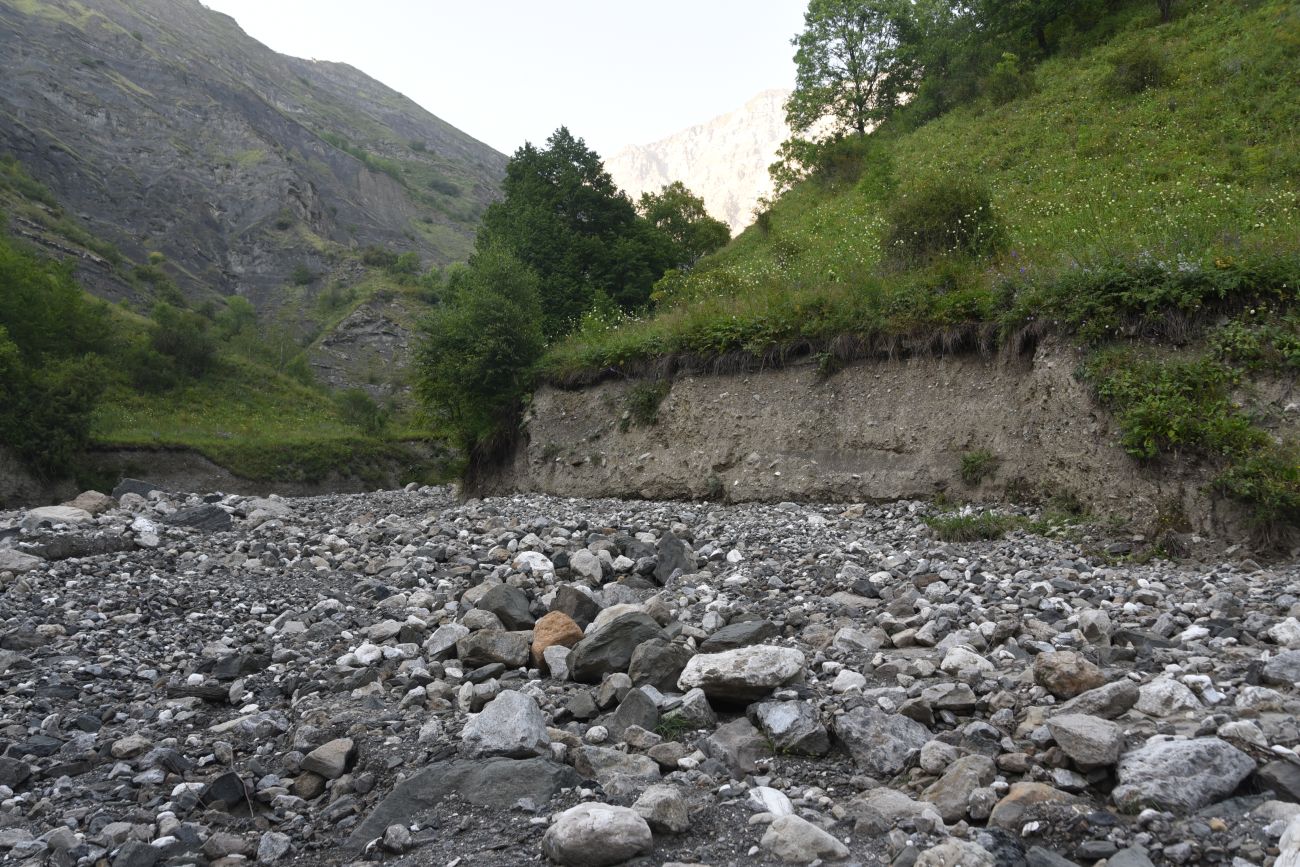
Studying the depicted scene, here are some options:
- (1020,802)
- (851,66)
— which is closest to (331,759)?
(1020,802)

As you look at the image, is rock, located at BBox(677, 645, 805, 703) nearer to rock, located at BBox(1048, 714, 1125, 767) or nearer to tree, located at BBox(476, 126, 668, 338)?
rock, located at BBox(1048, 714, 1125, 767)

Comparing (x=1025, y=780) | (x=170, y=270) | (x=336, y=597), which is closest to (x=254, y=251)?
(x=170, y=270)

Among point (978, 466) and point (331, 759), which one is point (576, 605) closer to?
point (331, 759)

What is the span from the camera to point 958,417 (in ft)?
40.7

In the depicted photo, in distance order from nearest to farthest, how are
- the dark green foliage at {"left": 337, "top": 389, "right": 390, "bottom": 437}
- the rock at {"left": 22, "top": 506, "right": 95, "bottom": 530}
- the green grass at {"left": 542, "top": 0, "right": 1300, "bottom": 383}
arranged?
the green grass at {"left": 542, "top": 0, "right": 1300, "bottom": 383} → the rock at {"left": 22, "top": 506, "right": 95, "bottom": 530} → the dark green foliage at {"left": 337, "top": 389, "right": 390, "bottom": 437}

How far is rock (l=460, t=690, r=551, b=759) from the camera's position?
15.3ft

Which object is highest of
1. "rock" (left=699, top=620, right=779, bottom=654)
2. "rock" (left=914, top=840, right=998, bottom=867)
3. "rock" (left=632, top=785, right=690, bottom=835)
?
"rock" (left=914, top=840, right=998, bottom=867)

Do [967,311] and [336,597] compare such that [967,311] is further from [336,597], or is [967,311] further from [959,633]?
[336,597]

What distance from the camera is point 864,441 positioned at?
13.5 meters

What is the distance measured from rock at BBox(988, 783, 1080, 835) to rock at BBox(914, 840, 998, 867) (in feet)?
0.99

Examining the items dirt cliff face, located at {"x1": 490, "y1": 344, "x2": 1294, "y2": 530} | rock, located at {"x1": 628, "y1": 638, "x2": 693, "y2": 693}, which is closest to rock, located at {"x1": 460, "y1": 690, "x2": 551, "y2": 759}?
rock, located at {"x1": 628, "y1": 638, "x2": 693, "y2": 693}

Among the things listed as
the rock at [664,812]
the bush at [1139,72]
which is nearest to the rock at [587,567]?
the rock at [664,812]

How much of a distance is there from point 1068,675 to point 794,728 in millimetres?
1780

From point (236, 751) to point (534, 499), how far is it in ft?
38.7
